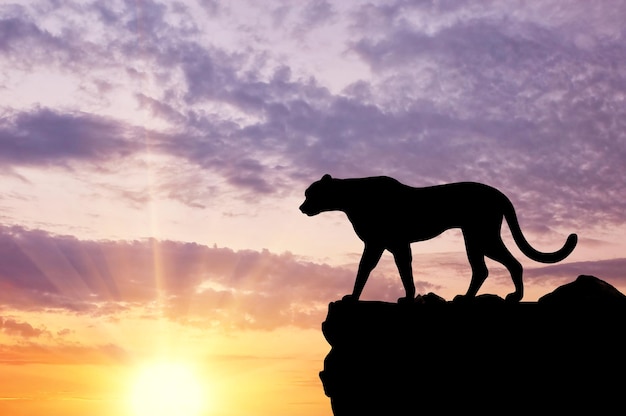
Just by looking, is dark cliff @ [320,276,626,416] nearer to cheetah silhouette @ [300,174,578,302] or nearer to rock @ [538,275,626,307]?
rock @ [538,275,626,307]

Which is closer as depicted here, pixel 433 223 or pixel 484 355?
pixel 484 355

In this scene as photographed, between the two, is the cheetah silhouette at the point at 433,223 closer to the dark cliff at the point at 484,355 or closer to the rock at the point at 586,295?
the dark cliff at the point at 484,355

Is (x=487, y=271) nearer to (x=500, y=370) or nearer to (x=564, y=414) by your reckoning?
(x=500, y=370)

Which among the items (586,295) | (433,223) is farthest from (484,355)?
(433,223)

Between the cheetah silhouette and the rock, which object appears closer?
the rock

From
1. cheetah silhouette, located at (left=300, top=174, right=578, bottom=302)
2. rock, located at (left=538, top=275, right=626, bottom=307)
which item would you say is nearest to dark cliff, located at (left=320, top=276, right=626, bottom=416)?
rock, located at (left=538, top=275, right=626, bottom=307)

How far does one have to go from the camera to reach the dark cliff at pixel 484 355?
9.82m

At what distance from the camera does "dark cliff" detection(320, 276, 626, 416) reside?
9820 mm

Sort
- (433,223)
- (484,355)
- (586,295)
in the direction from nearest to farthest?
(586,295), (484,355), (433,223)

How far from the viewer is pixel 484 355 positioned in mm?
10398

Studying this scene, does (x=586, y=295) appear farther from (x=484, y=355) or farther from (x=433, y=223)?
(x=433, y=223)

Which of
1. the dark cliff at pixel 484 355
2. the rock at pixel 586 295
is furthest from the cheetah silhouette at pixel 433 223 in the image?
the rock at pixel 586 295

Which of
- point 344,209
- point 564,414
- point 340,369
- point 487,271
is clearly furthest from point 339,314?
point 564,414

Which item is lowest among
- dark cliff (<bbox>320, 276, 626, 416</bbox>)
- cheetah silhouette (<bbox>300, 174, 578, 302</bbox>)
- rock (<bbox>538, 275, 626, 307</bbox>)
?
dark cliff (<bbox>320, 276, 626, 416</bbox>)
